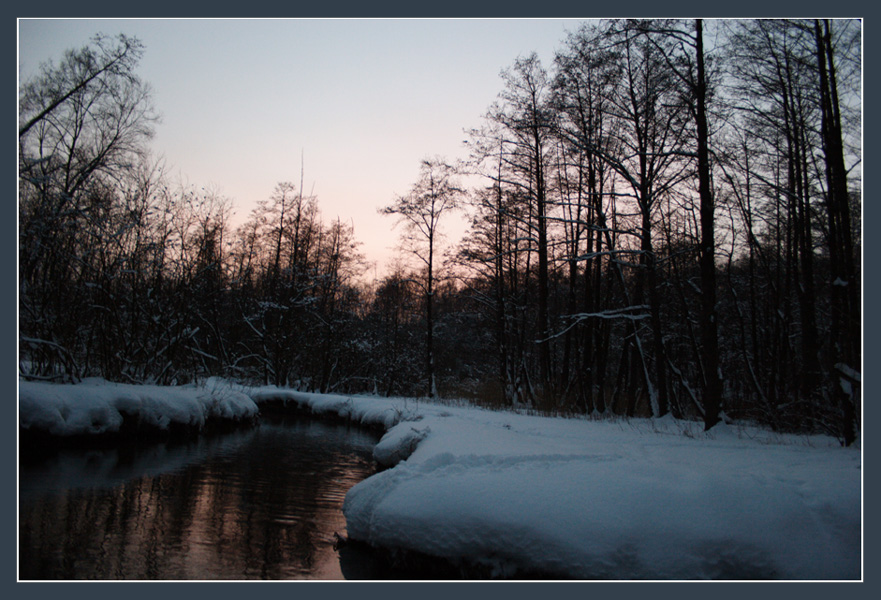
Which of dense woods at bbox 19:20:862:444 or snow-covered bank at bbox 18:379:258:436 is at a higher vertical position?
dense woods at bbox 19:20:862:444

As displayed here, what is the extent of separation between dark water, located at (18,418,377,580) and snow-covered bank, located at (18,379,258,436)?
55 centimetres

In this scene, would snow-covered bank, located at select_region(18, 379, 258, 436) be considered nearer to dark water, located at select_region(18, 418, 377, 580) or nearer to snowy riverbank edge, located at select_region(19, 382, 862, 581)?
dark water, located at select_region(18, 418, 377, 580)

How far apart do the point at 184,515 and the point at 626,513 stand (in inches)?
180

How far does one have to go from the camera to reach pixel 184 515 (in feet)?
16.9

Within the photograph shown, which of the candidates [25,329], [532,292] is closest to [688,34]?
[25,329]

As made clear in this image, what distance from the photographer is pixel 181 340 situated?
37.9ft

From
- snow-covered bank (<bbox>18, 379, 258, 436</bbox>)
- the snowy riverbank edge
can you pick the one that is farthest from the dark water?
the snowy riverbank edge

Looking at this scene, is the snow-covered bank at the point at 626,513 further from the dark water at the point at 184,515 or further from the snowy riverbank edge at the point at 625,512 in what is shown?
the dark water at the point at 184,515

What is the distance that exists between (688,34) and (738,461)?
6879 millimetres

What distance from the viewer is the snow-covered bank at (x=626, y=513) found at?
303cm

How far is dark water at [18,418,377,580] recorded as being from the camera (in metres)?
3.92

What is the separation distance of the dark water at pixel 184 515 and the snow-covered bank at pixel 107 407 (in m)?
0.55

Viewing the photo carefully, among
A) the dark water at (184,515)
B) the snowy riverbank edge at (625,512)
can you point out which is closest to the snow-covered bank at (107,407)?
the dark water at (184,515)

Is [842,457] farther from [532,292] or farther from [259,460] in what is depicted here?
[532,292]
